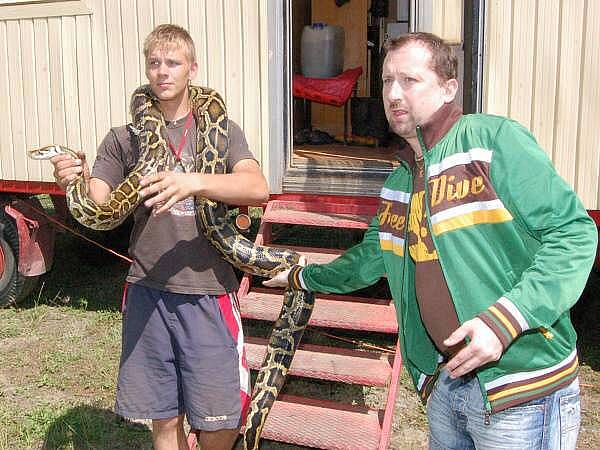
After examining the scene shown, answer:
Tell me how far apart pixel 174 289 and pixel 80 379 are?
3.26 m

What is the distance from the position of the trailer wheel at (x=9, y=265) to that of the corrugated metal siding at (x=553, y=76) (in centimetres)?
517

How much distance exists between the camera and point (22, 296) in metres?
7.84

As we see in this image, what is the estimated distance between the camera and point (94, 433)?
5105 mm

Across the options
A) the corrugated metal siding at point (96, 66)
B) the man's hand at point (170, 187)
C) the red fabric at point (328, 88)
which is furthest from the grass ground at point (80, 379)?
the red fabric at point (328, 88)

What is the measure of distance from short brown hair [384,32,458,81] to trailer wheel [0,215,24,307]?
20.5 feet

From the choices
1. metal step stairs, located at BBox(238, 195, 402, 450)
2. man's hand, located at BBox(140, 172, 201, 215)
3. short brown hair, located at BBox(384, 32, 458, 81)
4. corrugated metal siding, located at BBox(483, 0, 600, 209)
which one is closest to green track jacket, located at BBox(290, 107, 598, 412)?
short brown hair, located at BBox(384, 32, 458, 81)

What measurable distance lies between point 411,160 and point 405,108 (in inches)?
9.7

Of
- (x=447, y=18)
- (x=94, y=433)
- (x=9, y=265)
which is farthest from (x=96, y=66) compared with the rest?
(x=94, y=433)

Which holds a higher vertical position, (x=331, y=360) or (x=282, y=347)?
(x=282, y=347)

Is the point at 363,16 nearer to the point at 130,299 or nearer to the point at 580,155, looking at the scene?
the point at 580,155

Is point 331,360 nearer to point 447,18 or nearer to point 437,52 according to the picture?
point 447,18

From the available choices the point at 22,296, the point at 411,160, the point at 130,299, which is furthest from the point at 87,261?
the point at 411,160

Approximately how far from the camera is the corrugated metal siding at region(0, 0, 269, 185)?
248 inches

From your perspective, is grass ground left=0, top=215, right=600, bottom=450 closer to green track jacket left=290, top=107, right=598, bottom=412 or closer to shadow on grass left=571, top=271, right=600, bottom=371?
shadow on grass left=571, top=271, right=600, bottom=371
